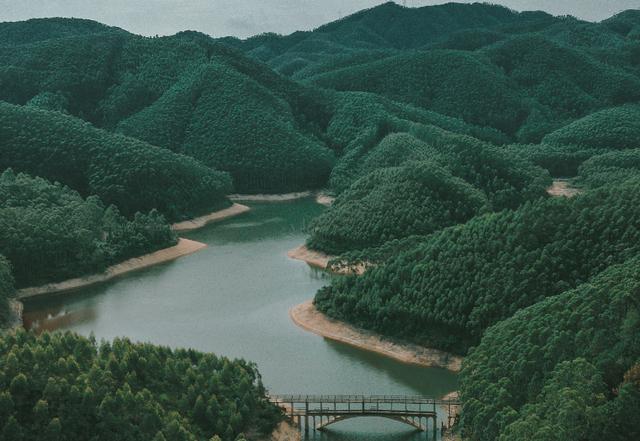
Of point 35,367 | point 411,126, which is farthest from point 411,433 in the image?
point 411,126

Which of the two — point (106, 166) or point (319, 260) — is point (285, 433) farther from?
point (106, 166)

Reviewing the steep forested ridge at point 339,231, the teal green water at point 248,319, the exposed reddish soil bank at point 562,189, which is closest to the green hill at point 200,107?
the steep forested ridge at point 339,231

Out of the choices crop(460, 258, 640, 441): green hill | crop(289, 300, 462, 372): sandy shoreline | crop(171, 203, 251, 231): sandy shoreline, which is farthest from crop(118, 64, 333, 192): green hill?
crop(460, 258, 640, 441): green hill

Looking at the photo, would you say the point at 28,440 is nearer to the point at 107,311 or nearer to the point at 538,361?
the point at 538,361

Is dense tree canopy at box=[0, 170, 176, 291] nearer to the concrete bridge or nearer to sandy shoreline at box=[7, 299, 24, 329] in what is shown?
sandy shoreline at box=[7, 299, 24, 329]

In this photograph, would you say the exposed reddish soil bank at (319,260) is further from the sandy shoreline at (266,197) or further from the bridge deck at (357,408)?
the sandy shoreline at (266,197)

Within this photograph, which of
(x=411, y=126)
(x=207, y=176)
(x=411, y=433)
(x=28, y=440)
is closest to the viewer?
(x=28, y=440)

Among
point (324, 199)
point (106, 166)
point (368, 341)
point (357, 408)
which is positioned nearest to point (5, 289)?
point (368, 341)
